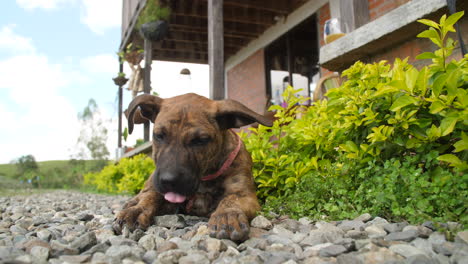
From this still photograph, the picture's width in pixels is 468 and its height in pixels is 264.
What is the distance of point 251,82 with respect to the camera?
1173cm

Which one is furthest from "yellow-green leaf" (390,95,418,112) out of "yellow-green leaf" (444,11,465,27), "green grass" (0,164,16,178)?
"green grass" (0,164,16,178)

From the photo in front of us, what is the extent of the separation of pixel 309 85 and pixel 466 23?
847 centimetres

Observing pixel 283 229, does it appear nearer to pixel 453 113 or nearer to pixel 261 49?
pixel 453 113

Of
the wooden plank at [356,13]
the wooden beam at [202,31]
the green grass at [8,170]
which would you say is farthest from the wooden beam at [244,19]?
the green grass at [8,170]

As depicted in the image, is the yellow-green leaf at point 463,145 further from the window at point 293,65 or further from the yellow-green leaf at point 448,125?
the window at point 293,65

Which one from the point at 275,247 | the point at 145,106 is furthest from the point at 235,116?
the point at 275,247

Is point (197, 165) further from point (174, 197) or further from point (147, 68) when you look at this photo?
point (147, 68)

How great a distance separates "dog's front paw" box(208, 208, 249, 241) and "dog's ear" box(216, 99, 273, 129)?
2.80 ft

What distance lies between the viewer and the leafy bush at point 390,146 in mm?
2039

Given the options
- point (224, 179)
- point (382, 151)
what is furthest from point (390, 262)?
point (224, 179)

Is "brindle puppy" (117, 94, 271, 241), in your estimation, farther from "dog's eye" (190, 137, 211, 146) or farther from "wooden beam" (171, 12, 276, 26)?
"wooden beam" (171, 12, 276, 26)

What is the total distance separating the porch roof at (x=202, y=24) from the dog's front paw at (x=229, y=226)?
7466mm

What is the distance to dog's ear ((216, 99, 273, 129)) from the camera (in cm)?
281

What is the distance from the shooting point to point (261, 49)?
1119 cm
